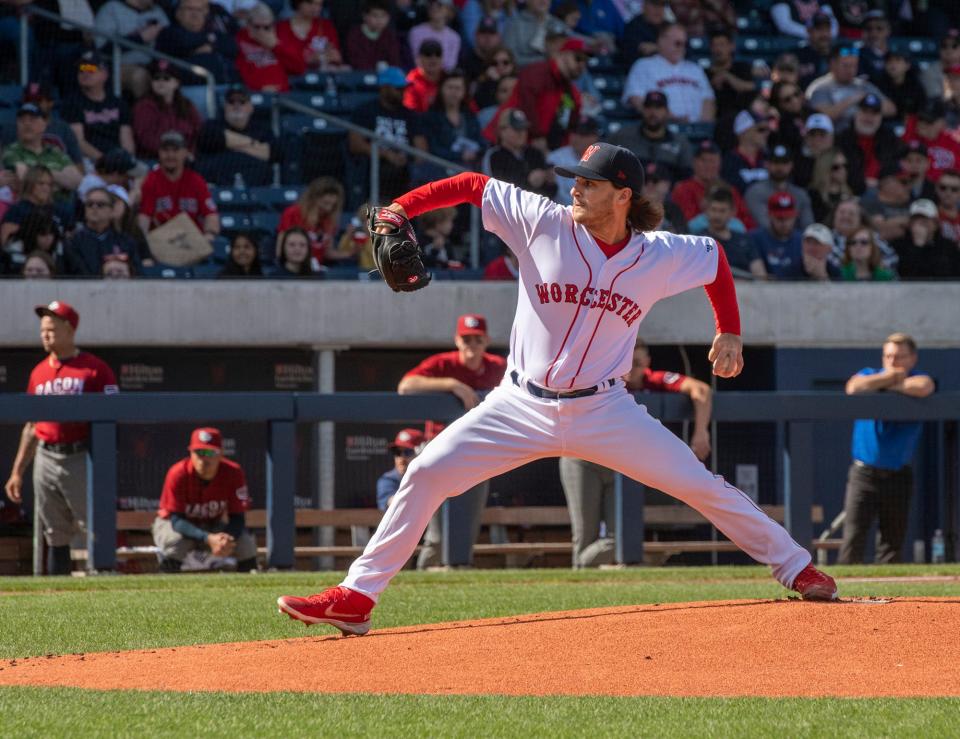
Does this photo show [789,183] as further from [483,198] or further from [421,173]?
[483,198]

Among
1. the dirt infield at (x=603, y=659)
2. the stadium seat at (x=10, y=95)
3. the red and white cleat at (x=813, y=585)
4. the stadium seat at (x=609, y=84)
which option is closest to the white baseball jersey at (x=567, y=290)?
the dirt infield at (x=603, y=659)

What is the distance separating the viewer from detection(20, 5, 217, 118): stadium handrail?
13055 millimetres

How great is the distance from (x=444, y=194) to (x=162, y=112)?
7.96 metres

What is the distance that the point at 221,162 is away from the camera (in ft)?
42.3

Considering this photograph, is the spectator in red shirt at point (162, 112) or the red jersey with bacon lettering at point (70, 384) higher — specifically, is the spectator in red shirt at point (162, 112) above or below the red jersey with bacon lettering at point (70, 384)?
above

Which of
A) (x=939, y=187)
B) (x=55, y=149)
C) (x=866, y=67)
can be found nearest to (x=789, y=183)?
(x=939, y=187)

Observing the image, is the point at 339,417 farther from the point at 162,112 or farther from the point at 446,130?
the point at 446,130

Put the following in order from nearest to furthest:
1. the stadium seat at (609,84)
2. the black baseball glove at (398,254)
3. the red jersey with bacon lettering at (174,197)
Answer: the black baseball glove at (398,254), the red jersey with bacon lettering at (174,197), the stadium seat at (609,84)

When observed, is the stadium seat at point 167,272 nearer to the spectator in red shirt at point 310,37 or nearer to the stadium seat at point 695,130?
the spectator in red shirt at point 310,37

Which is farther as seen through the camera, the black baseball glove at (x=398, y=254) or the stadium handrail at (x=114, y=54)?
the stadium handrail at (x=114, y=54)

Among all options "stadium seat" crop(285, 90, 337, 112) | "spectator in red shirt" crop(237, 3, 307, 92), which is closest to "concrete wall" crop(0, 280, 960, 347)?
"stadium seat" crop(285, 90, 337, 112)

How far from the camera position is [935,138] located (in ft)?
50.4

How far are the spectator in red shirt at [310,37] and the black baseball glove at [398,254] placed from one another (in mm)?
9399

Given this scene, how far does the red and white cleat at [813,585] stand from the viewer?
6.04 metres
